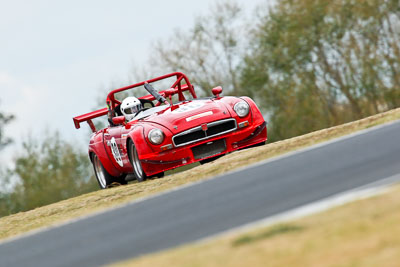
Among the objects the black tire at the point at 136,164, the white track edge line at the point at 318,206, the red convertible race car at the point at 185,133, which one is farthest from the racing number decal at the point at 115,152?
the white track edge line at the point at 318,206

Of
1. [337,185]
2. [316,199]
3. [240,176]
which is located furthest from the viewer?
[240,176]

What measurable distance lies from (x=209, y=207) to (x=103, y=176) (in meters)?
8.11

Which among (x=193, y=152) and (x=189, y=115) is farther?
(x=189, y=115)

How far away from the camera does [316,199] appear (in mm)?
6648

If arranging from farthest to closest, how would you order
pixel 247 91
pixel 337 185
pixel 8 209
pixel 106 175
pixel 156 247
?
pixel 247 91
pixel 8 209
pixel 106 175
pixel 337 185
pixel 156 247

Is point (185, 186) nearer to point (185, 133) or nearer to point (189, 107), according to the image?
point (185, 133)

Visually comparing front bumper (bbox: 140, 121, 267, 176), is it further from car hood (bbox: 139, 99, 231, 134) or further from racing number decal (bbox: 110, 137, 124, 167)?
racing number decal (bbox: 110, 137, 124, 167)

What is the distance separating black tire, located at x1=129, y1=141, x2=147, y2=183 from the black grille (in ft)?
2.81

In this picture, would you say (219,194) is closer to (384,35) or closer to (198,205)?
(198,205)

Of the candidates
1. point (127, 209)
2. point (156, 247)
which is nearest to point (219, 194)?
point (127, 209)

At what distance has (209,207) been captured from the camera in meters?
7.36

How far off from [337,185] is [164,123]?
5.85 metres

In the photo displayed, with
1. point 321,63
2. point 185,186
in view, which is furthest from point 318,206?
point 321,63

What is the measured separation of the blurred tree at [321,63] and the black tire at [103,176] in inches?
1062
